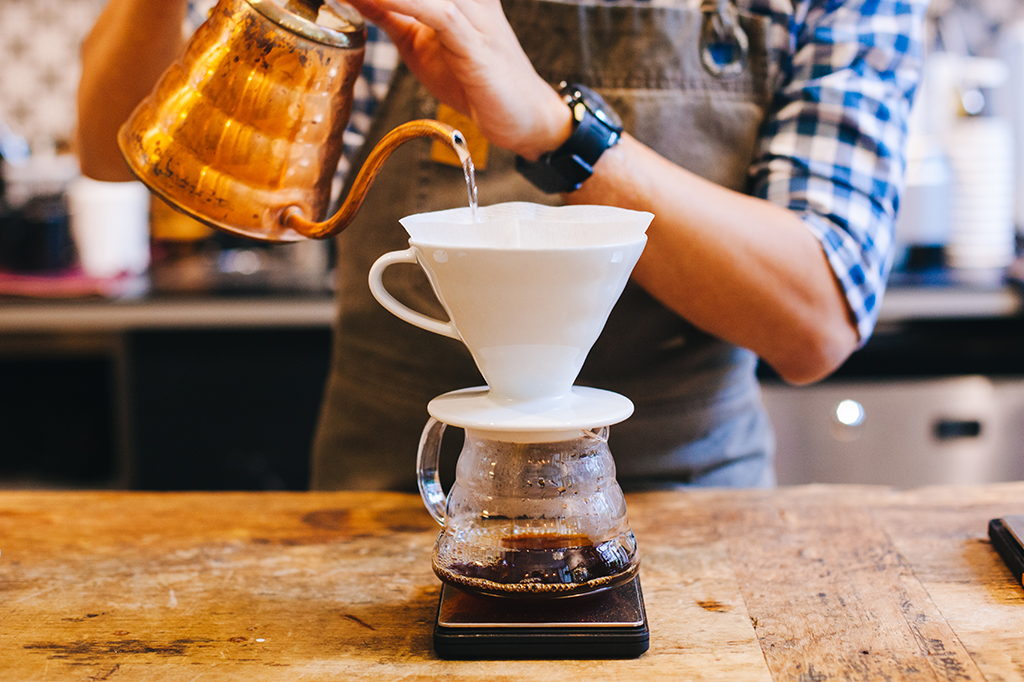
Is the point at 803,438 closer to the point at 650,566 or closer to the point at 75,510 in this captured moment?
the point at 650,566

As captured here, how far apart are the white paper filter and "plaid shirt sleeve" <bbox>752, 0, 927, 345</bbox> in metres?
0.41

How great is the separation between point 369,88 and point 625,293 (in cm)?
42

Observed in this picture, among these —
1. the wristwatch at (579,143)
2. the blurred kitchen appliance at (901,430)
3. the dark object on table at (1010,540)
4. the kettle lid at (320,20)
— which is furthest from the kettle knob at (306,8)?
the blurred kitchen appliance at (901,430)

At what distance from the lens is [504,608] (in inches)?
26.6

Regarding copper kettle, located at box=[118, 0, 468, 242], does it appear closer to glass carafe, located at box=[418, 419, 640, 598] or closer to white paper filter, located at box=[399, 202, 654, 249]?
white paper filter, located at box=[399, 202, 654, 249]

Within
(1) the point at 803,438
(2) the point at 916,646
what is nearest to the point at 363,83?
(2) the point at 916,646

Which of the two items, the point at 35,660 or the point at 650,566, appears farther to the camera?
the point at 650,566

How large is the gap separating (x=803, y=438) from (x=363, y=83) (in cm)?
127

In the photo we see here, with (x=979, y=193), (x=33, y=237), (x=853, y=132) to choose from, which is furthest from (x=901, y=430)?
(x=33, y=237)

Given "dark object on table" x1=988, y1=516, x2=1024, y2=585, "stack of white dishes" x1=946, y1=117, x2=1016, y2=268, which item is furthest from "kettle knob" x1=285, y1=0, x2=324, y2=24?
"stack of white dishes" x1=946, y1=117, x2=1016, y2=268

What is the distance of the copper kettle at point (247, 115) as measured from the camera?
0.69 metres

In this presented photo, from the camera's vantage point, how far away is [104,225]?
222cm

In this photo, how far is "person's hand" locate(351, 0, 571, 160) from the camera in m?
0.72

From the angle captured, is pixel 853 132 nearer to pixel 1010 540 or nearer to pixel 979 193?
pixel 1010 540
